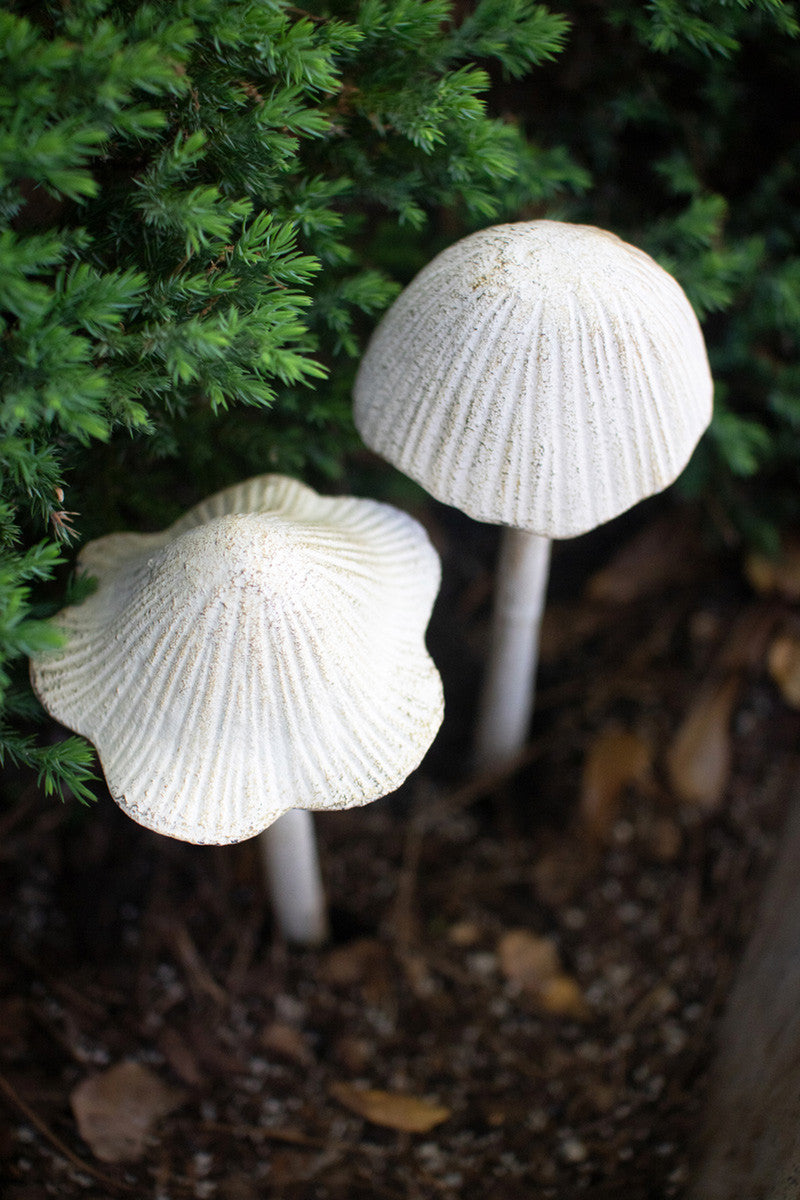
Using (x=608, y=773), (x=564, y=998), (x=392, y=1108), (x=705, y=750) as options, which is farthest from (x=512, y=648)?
(x=392, y=1108)

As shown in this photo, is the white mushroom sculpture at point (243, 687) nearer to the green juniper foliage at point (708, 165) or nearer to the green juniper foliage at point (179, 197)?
the green juniper foliage at point (179, 197)

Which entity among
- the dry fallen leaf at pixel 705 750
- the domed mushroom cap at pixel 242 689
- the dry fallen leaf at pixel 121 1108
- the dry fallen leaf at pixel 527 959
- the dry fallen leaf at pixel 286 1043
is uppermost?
the domed mushroom cap at pixel 242 689

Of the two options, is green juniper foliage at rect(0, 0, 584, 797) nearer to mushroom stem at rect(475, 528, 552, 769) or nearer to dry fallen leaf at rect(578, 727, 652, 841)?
mushroom stem at rect(475, 528, 552, 769)

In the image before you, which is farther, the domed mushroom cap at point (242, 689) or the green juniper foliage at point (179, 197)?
the domed mushroom cap at point (242, 689)

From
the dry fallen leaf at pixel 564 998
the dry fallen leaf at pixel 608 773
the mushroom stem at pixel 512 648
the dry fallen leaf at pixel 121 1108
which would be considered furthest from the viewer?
the dry fallen leaf at pixel 608 773

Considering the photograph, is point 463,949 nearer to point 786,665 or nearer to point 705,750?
point 705,750

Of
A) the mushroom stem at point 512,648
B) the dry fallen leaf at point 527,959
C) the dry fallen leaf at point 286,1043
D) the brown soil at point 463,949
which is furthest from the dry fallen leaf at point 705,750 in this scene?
the dry fallen leaf at point 286,1043

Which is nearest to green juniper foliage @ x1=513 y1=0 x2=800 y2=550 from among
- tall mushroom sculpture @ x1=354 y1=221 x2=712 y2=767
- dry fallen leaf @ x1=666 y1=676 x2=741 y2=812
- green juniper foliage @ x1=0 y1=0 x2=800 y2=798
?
green juniper foliage @ x1=0 y1=0 x2=800 y2=798
